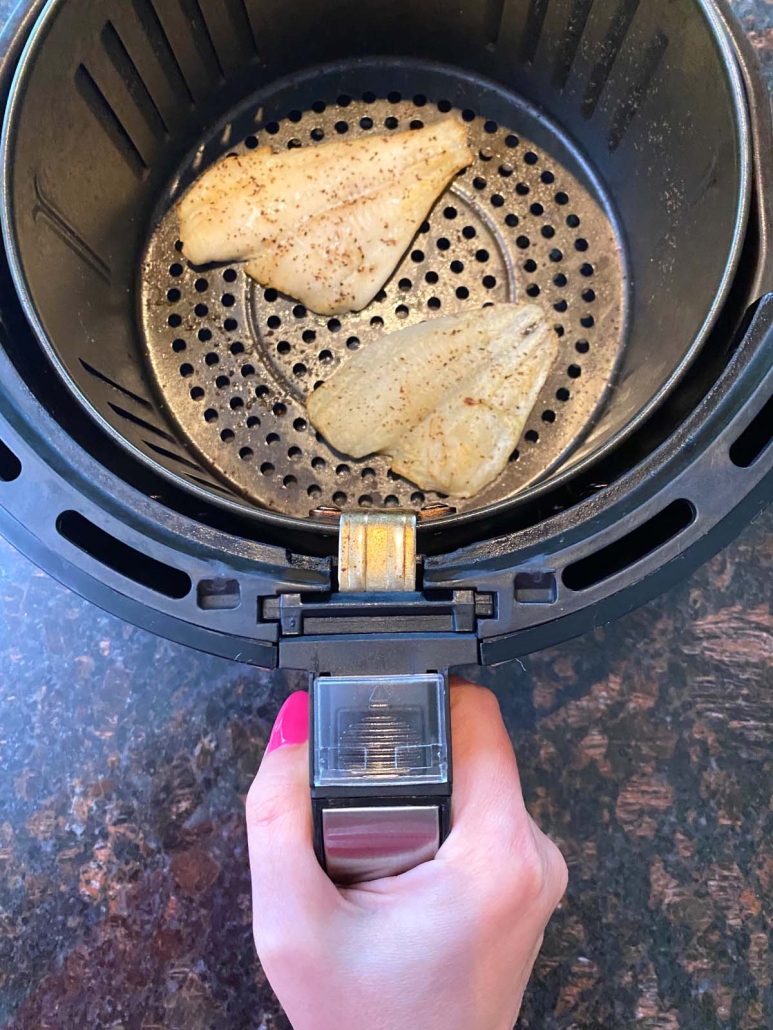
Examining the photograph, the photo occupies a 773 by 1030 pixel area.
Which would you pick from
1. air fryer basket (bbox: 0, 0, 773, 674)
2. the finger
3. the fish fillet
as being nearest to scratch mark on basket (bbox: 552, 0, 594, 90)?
air fryer basket (bbox: 0, 0, 773, 674)

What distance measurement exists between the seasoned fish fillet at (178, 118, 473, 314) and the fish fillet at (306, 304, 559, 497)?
72 mm

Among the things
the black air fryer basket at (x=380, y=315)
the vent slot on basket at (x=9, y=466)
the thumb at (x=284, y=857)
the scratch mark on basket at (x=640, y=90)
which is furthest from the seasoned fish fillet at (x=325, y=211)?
the thumb at (x=284, y=857)

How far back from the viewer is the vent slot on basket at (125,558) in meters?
0.44

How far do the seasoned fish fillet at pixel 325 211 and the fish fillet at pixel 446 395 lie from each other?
72 millimetres

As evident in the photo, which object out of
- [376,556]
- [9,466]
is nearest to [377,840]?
[376,556]

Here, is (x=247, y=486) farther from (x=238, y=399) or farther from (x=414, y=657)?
(x=414, y=657)

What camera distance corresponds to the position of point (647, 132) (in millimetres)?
604

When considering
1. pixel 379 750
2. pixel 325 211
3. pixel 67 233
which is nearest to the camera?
pixel 379 750

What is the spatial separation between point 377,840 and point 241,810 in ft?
0.75

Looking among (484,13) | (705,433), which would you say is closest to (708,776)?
(705,433)

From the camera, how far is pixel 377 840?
42 cm

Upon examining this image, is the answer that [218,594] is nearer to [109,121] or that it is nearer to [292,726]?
[292,726]

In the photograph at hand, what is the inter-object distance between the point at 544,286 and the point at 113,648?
1.63 feet

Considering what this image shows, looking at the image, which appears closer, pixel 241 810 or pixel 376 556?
pixel 376 556
